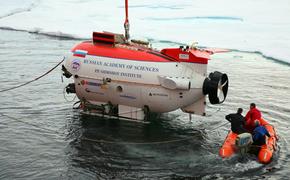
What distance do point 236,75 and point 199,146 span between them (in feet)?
28.7

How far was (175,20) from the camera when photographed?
34938 mm

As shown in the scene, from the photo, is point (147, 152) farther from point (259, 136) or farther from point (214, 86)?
point (259, 136)

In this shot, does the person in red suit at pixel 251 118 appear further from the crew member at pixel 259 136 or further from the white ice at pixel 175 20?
the white ice at pixel 175 20

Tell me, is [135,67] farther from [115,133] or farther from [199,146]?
[199,146]

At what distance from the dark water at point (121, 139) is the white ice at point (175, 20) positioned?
8407mm

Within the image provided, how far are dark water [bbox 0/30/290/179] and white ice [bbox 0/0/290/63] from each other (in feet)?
27.6

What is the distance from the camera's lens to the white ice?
90.9 ft

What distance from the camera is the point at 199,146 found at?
12.1 m

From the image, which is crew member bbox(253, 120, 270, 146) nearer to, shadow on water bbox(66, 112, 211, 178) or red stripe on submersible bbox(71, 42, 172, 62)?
Result: shadow on water bbox(66, 112, 211, 178)

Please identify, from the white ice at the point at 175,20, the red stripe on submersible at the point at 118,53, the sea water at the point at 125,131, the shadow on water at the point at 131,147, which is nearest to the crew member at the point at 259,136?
the sea water at the point at 125,131

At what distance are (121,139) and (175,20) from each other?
23.9m

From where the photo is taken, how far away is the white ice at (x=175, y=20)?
2770cm

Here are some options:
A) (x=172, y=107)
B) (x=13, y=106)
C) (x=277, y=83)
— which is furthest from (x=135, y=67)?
(x=277, y=83)

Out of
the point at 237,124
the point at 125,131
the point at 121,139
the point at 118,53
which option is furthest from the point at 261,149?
the point at 118,53
